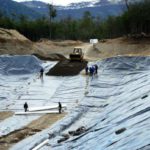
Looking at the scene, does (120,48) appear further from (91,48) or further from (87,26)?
(87,26)

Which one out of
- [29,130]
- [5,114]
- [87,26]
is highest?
[87,26]

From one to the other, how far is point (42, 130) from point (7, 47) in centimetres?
3196

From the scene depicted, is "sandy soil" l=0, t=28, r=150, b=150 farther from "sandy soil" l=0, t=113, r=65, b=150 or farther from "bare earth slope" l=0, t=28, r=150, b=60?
"sandy soil" l=0, t=113, r=65, b=150

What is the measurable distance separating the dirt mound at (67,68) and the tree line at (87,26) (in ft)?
73.3

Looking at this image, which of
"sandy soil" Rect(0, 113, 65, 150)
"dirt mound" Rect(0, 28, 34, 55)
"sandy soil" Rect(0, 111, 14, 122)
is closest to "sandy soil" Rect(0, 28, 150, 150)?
"dirt mound" Rect(0, 28, 34, 55)

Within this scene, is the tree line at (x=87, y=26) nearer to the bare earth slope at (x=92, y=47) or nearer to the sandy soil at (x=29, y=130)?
the bare earth slope at (x=92, y=47)

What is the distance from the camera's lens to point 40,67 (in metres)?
43.1

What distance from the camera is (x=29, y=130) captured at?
75.0 ft

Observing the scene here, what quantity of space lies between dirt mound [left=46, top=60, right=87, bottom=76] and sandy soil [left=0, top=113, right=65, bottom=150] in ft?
46.0

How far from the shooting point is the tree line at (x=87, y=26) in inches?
2542

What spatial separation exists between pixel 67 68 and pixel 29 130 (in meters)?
18.9

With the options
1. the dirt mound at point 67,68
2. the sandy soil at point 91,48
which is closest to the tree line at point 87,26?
the sandy soil at point 91,48

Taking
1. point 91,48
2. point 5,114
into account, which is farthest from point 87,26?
point 5,114

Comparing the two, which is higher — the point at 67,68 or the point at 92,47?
the point at 92,47
